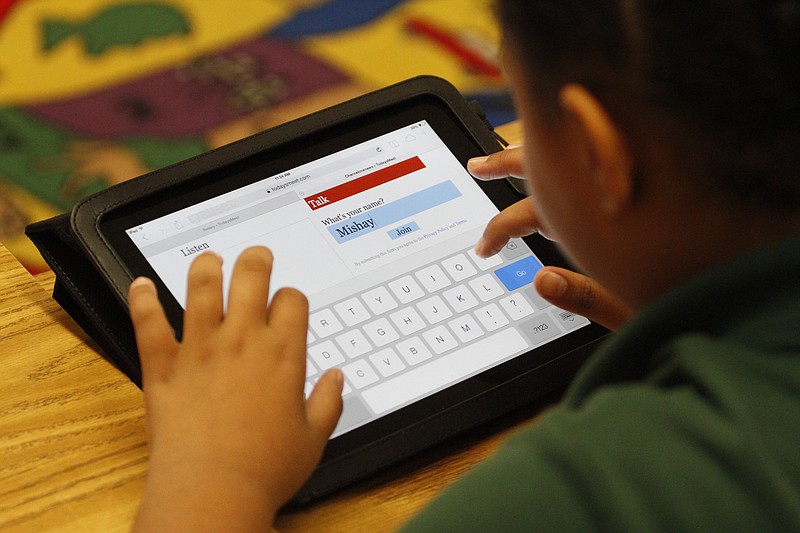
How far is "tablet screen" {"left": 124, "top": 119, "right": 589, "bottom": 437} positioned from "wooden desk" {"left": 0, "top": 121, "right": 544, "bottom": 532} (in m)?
0.05

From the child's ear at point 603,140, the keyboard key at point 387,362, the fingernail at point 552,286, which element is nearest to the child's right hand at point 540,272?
the fingernail at point 552,286

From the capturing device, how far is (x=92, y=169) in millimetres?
1799

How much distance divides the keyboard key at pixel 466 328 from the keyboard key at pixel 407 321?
20 millimetres

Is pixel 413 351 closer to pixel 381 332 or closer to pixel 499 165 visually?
pixel 381 332

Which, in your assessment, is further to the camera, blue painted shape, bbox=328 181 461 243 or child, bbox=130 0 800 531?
blue painted shape, bbox=328 181 461 243

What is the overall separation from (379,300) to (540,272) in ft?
0.35

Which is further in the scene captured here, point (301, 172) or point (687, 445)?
point (301, 172)

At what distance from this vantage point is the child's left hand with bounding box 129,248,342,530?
0.54m

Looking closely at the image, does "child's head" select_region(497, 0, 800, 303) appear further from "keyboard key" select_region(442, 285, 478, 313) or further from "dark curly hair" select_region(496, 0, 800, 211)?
"keyboard key" select_region(442, 285, 478, 313)

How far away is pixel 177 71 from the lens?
202cm

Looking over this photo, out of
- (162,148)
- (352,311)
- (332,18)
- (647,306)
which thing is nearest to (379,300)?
(352,311)

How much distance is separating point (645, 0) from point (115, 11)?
1.93 m

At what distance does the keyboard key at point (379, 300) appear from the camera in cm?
68

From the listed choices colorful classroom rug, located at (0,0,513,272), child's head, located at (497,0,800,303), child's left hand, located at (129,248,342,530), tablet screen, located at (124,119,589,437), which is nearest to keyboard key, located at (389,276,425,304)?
tablet screen, located at (124,119,589,437)
